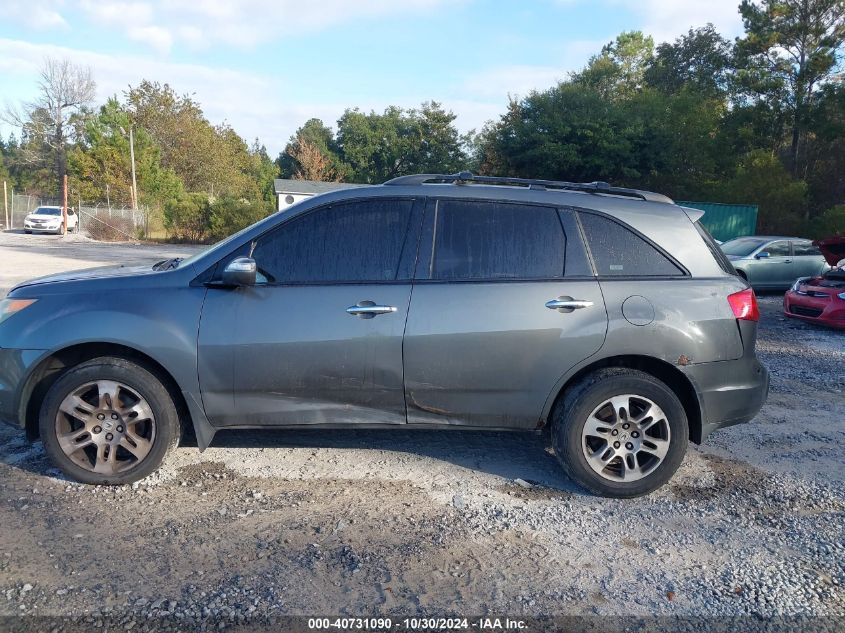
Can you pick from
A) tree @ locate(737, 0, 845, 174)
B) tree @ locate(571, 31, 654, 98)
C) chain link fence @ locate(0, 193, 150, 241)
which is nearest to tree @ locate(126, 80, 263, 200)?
chain link fence @ locate(0, 193, 150, 241)

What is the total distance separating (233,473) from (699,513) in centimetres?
289

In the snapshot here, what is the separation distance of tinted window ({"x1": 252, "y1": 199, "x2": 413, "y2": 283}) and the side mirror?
0.15m

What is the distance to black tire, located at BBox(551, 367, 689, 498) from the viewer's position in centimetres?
397

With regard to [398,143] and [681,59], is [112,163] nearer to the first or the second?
[398,143]

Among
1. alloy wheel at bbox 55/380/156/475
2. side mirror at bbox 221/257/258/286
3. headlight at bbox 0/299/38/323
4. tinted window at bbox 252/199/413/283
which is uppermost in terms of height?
tinted window at bbox 252/199/413/283

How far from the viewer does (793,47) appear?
29547 mm

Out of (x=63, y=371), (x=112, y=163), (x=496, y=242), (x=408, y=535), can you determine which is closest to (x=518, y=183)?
(x=496, y=242)

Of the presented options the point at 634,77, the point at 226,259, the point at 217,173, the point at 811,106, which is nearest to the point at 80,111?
the point at 217,173

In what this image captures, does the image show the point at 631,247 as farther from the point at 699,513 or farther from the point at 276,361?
the point at 276,361

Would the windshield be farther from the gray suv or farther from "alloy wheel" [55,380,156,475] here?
"alloy wheel" [55,380,156,475]

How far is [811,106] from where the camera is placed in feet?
94.2

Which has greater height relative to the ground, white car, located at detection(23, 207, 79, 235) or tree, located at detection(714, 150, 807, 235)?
tree, located at detection(714, 150, 807, 235)

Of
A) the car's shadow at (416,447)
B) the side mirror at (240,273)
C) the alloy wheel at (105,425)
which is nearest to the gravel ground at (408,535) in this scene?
the car's shadow at (416,447)

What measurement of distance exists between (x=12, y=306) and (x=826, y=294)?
10.9m
